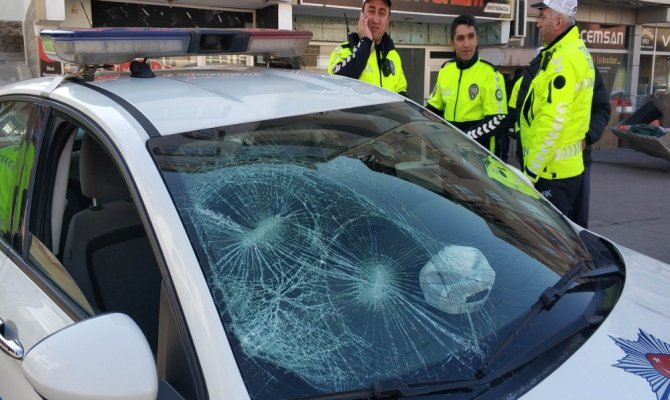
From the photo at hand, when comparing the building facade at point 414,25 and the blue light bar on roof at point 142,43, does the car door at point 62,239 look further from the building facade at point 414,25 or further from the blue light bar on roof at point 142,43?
the building facade at point 414,25

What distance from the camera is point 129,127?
1.55m

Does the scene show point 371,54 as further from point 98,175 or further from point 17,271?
point 17,271

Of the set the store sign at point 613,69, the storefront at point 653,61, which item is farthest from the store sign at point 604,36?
the storefront at point 653,61

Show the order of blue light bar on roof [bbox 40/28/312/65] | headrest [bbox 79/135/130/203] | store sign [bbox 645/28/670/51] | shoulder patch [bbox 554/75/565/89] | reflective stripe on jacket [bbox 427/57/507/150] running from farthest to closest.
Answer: store sign [bbox 645/28/670/51]
reflective stripe on jacket [bbox 427/57/507/150]
shoulder patch [bbox 554/75/565/89]
headrest [bbox 79/135/130/203]
blue light bar on roof [bbox 40/28/312/65]

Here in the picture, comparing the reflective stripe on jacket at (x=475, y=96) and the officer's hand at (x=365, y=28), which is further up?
the officer's hand at (x=365, y=28)

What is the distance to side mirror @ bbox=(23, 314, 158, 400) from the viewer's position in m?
1.16

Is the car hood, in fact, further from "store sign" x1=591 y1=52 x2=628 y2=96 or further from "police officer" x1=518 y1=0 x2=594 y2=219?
"store sign" x1=591 y1=52 x2=628 y2=96

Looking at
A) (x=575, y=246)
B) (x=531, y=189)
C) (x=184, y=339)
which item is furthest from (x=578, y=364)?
(x=531, y=189)

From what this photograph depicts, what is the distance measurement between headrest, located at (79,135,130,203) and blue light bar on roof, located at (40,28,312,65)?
310 millimetres

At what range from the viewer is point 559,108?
3377mm

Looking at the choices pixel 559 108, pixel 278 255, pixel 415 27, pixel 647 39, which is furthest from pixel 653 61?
pixel 278 255

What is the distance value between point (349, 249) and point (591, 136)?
2.81 meters

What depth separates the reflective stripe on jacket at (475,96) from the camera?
4.12 m

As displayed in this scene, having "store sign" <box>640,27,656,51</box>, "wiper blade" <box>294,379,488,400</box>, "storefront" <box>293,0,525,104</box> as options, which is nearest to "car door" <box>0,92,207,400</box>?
"wiper blade" <box>294,379,488,400</box>
